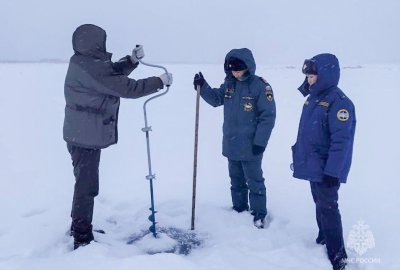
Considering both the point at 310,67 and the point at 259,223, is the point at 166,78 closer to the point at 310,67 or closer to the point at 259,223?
the point at 310,67

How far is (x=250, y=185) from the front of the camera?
4.97 metres

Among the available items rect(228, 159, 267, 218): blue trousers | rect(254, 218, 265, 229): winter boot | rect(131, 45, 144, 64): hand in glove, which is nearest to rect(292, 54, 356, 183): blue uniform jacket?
rect(228, 159, 267, 218): blue trousers

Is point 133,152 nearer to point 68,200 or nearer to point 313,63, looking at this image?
point 68,200

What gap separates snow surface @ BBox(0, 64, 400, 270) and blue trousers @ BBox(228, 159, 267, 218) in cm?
22

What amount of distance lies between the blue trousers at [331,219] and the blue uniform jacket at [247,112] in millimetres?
1056

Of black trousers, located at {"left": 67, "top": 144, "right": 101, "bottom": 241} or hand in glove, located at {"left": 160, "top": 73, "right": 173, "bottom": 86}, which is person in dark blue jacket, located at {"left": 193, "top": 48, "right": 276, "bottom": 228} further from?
black trousers, located at {"left": 67, "top": 144, "right": 101, "bottom": 241}

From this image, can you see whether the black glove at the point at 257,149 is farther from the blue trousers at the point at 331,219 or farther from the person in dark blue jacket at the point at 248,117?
the blue trousers at the point at 331,219

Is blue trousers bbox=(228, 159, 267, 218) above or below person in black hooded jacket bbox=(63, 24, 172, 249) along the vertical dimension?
below

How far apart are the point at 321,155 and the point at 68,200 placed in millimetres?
3772

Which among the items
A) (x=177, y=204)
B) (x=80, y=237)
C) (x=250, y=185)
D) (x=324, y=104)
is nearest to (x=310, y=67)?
(x=324, y=104)

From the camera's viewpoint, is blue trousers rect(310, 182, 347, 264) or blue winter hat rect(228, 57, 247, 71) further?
blue winter hat rect(228, 57, 247, 71)

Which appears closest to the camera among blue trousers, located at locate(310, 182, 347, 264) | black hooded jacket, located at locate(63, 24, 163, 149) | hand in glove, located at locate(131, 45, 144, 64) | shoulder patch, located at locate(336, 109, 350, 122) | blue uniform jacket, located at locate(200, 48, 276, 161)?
shoulder patch, located at locate(336, 109, 350, 122)

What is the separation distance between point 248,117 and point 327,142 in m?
1.23

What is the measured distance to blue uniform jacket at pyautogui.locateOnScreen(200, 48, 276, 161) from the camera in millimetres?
4711
